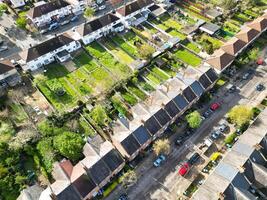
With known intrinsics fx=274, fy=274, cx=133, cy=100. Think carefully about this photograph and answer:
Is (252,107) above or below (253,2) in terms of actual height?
below

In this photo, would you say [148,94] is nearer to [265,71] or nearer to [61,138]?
[61,138]

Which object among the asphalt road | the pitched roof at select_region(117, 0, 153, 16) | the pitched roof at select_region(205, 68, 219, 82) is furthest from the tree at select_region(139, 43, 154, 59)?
the asphalt road

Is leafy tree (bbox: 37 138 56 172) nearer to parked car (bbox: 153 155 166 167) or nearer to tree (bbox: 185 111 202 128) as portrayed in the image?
parked car (bbox: 153 155 166 167)

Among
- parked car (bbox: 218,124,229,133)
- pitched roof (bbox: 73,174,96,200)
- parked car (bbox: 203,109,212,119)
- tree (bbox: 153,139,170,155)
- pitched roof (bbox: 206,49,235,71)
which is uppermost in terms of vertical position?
pitched roof (bbox: 206,49,235,71)

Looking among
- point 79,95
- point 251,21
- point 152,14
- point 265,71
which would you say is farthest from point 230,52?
point 79,95

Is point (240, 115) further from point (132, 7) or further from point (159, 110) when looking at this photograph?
point (132, 7)

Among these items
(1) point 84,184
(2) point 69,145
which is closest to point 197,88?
(2) point 69,145
